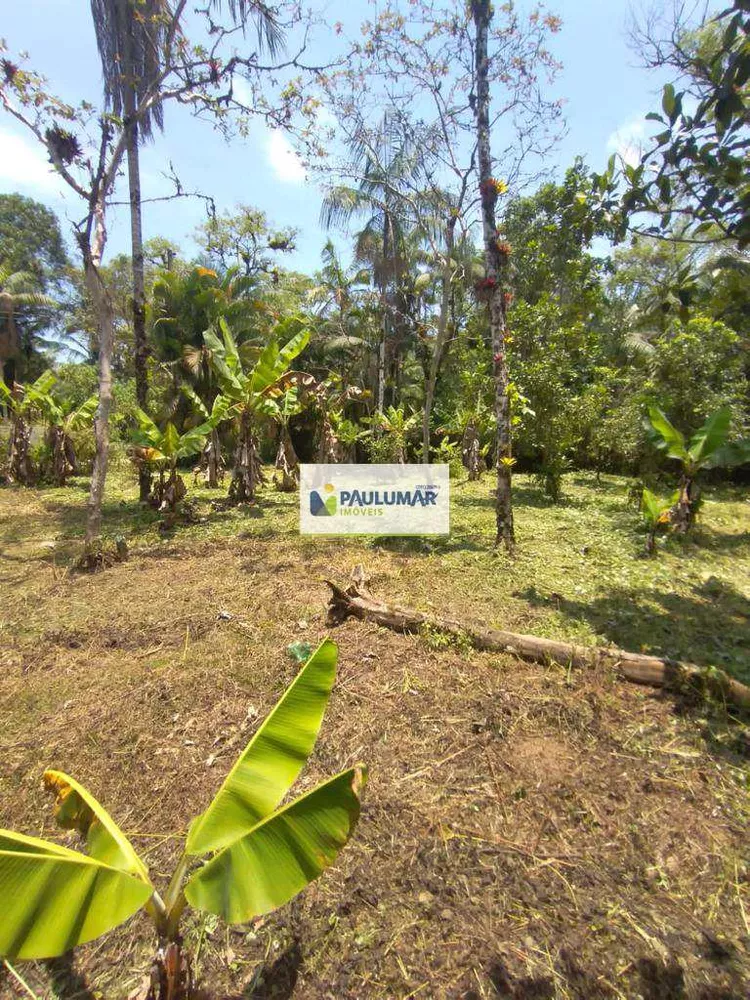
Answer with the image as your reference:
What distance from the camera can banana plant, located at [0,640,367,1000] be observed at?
129cm

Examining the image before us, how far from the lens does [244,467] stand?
402 inches

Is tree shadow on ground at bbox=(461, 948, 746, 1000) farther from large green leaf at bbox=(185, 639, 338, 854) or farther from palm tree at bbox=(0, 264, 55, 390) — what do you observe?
palm tree at bbox=(0, 264, 55, 390)

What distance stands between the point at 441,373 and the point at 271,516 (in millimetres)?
14929

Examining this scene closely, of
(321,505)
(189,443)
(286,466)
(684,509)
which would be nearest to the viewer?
(684,509)

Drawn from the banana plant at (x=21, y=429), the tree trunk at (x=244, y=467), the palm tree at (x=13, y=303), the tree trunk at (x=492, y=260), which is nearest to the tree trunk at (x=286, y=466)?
the tree trunk at (x=244, y=467)

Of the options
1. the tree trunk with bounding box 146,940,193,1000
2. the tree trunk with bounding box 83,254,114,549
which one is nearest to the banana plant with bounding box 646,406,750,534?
the tree trunk with bounding box 146,940,193,1000

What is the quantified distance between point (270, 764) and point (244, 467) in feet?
29.3

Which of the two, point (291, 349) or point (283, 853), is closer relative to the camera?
point (283, 853)

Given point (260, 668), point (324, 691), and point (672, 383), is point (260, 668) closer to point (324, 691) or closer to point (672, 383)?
point (324, 691)

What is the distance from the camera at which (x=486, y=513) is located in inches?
380

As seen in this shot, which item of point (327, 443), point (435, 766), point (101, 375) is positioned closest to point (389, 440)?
point (327, 443)

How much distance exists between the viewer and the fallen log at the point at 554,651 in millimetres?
3359

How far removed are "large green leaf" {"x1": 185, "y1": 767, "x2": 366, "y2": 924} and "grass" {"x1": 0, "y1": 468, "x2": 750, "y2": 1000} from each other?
74 cm

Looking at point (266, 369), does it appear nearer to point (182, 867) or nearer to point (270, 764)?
point (270, 764)
